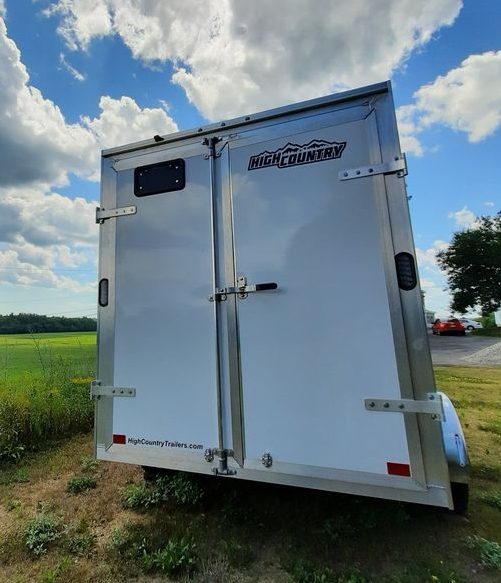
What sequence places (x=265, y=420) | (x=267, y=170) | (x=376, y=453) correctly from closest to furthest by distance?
(x=376, y=453) < (x=265, y=420) < (x=267, y=170)

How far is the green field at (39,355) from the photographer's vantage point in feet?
17.8

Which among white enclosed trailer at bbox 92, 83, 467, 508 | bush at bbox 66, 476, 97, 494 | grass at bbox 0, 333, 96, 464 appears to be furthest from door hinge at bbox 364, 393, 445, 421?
grass at bbox 0, 333, 96, 464

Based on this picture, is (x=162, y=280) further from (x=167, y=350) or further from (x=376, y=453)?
(x=376, y=453)

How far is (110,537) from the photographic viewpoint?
252 cm

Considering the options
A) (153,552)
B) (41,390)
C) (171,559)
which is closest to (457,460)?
(171,559)

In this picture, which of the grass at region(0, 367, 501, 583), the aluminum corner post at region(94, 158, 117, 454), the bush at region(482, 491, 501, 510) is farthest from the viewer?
the bush at region(482, 491, 501, 510)

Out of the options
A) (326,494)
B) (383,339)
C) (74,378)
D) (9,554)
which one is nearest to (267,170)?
(383,339)

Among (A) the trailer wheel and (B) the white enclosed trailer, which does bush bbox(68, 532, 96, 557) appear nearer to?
(B) the white enclosed trailer

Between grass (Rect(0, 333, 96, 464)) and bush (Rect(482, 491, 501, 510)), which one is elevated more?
grass (Rect(0, 333, 96, 464))

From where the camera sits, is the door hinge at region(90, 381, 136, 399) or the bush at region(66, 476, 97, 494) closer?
the door hinge at region(90, 381, 136, 399)

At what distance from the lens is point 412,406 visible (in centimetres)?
193

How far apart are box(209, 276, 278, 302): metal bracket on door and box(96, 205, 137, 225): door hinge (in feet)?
3.02

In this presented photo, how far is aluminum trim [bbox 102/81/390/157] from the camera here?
2.18m

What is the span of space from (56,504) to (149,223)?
7.82 ft
